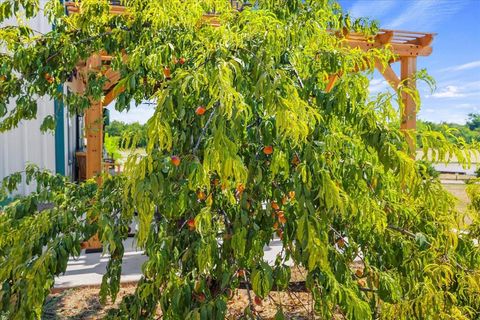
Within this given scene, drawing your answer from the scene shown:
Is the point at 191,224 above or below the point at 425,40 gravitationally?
below

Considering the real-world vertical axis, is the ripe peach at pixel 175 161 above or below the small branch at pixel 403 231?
above

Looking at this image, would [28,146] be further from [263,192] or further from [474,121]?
[474,121]

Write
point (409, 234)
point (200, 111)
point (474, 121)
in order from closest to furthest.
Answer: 1. point (200, 111)
2. point (409, 234)
3. point (474, 121)

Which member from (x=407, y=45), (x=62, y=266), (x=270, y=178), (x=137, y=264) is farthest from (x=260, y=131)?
(x=407, y=45)

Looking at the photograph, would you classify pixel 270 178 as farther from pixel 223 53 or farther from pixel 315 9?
pixel 315 9

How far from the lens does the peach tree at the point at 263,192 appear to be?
5.32ft

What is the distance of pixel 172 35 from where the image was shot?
9.02ft

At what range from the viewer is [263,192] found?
2.02 metres

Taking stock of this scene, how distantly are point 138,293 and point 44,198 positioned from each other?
1189mm

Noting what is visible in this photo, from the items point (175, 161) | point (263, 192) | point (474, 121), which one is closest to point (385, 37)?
point (263, 192)

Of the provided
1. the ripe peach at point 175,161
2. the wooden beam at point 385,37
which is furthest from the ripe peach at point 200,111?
the wooden beam at point 385,37

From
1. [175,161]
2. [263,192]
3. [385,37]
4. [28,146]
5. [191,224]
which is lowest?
[191,224]

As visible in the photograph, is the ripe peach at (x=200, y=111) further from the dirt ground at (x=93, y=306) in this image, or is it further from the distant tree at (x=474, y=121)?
the distant tree at (x=474, y=121)

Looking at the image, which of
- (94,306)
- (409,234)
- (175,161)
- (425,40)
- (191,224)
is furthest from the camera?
(425,40)
